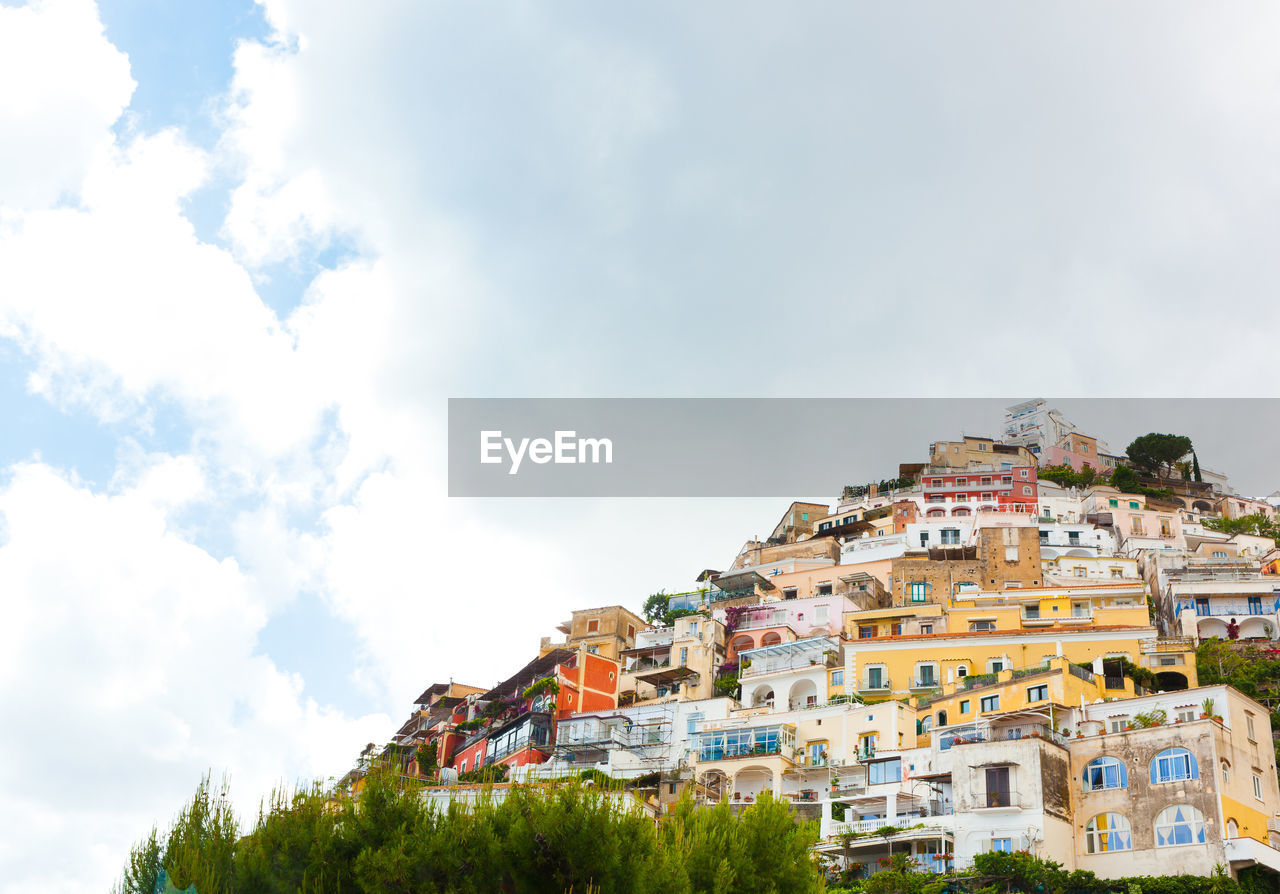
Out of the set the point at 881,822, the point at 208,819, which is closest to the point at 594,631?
the point at 881,822

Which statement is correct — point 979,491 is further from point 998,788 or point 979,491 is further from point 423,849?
point 423,849

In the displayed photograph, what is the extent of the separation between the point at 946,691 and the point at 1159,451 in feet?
208

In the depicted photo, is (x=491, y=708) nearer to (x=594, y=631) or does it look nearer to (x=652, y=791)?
(x=594, y=631)

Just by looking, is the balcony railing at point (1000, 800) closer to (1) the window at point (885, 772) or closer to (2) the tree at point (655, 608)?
(1) the window at point (885, 772)

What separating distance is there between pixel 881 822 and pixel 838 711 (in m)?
10.0

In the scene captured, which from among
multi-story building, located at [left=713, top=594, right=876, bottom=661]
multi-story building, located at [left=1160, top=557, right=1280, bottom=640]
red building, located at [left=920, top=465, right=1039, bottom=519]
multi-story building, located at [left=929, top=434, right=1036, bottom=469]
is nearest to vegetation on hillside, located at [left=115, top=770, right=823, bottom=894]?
multi-story building, located at [left=713, top=594, right=876, bottom=661]

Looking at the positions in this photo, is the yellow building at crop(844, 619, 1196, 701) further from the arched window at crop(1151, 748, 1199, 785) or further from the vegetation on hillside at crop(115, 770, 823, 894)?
the vegetation on hillside at crop(115, 770, 823, 894)

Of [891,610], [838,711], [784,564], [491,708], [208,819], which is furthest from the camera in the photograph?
[784,564]

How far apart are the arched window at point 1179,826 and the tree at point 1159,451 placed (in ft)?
237

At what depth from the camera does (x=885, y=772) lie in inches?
1836

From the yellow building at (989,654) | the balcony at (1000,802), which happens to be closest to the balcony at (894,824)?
the balcony at (1000,802)

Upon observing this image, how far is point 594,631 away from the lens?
7831 cm

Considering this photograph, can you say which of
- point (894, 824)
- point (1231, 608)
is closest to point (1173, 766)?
point (894, 824)

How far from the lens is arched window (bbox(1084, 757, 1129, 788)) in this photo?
39656 mm
